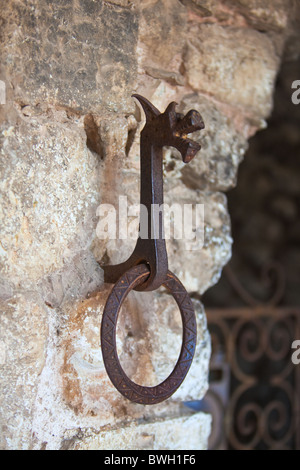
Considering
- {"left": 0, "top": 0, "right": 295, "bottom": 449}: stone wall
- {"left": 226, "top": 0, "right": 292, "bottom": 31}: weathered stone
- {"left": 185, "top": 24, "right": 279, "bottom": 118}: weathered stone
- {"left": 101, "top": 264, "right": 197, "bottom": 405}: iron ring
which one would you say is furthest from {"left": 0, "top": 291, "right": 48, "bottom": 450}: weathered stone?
{"left": 226, "top": 0, "right": 292, "bottom": 31}: weathered stone

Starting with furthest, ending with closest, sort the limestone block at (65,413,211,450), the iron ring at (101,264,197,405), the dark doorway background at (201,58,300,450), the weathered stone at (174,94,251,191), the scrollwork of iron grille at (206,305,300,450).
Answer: the dark doorway background at (201,58,300,450)
the scrollwork of iron grille at (206,305,300,450)
the weathered stone at (174,94,251,191)
the limestone block at (65,413,211,450)
the iron ring at (101,264,197,405)

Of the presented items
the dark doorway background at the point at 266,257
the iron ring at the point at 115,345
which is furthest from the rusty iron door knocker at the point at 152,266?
the dark doorway background at the point at 266,257

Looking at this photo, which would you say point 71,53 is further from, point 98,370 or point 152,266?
point 98,370

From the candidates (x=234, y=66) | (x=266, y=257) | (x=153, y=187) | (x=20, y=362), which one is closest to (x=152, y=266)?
(x=153, y=187)

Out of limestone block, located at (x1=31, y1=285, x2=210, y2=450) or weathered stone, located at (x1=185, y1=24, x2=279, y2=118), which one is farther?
weathered stone, located at (x1=185, y1=24, x2=279, y2=118)

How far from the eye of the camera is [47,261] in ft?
2.48

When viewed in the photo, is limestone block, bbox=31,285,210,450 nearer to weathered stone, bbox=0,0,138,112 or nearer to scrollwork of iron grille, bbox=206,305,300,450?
weathered stone, bbox=0,0,138,112

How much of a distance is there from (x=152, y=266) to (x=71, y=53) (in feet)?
1.14

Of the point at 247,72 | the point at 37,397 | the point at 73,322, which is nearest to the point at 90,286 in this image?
the point at 73,322

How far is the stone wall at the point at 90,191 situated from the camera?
0.72 meters

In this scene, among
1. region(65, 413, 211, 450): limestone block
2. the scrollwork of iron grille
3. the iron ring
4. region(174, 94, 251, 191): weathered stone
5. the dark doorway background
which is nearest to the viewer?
the iron ring

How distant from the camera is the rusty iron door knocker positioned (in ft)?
2.29

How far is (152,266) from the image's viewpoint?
746mm
